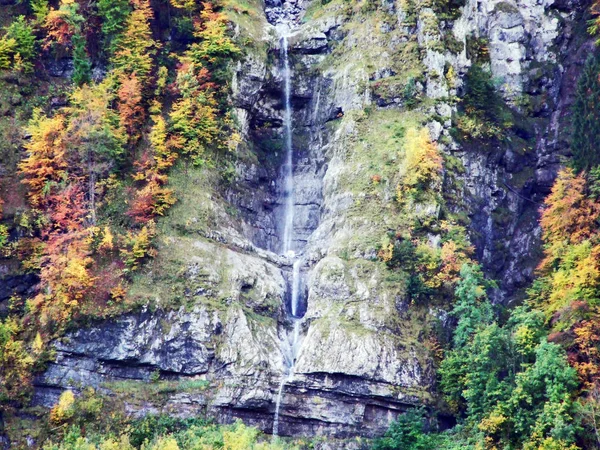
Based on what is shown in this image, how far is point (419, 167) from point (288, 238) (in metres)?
11.1

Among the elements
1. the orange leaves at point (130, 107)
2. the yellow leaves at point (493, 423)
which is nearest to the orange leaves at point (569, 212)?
the yellow leaves at point (493, 423)

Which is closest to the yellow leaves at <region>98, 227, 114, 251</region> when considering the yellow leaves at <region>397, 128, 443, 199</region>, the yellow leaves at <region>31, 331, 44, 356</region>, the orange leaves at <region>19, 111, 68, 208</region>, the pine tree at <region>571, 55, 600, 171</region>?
the orange leaves at <region>19, 111, 68, 208</region>

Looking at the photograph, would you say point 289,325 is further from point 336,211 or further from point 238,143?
point 238,143

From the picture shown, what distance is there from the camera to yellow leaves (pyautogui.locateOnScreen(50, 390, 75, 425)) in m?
55.3

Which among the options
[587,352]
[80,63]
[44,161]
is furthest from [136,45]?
[587,352]

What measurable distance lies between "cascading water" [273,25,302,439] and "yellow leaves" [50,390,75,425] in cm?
1170

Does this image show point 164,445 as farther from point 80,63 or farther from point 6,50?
point 6,50

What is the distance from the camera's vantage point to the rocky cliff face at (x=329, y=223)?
5809 cm

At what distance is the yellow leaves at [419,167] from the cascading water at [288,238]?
860 centimetres

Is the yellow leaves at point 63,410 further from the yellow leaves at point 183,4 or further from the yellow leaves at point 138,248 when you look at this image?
Answer: the yellow leaves at point 183,4

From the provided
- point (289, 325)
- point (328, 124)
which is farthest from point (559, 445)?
point (328, 124)

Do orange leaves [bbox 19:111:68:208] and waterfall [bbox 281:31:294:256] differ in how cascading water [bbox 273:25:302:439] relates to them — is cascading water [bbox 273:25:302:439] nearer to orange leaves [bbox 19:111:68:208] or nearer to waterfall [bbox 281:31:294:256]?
waterfall [bbox 281:31:294:256]

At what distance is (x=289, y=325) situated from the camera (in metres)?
62.2

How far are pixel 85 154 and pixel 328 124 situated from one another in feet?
57.0
